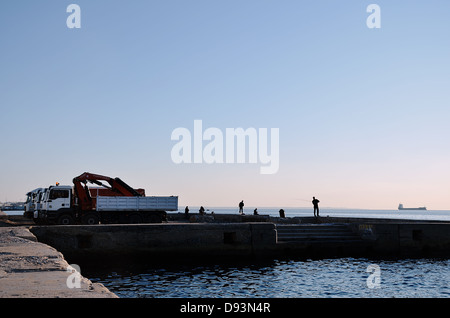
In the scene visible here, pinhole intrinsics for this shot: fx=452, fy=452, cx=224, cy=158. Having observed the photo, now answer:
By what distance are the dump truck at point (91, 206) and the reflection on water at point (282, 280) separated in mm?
9761

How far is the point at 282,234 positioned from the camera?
74.9ft

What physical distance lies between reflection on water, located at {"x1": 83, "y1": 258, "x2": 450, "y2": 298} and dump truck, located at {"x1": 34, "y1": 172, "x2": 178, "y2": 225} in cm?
976

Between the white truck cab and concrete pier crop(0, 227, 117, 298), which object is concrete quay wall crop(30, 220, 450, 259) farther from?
the white truck cab

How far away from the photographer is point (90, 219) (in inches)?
1057

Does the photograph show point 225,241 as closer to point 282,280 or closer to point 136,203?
point 282,280

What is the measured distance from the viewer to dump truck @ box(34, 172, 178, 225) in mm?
26672

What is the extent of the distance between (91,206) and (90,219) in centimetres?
82

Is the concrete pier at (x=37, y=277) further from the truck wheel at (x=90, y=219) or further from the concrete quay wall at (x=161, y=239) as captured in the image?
the truck wheel at (x=90, y=219)

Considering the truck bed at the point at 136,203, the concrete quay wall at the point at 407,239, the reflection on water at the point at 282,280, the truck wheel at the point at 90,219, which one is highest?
the truck bed at the point at 136,203

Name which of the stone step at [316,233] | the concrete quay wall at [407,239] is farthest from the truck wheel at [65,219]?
the concrete quay wall at [407,239]

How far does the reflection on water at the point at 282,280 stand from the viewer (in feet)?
42.7

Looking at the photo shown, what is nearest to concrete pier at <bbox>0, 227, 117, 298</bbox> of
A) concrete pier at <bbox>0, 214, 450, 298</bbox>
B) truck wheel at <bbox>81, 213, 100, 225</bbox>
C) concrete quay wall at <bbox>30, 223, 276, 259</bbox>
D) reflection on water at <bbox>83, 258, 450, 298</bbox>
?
concrete pier at <bbox>0, 214, 450, 298</bbox>

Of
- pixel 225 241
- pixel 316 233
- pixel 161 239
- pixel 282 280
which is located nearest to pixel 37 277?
pixel 282 280

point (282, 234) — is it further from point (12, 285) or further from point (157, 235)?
point (12, 285)
